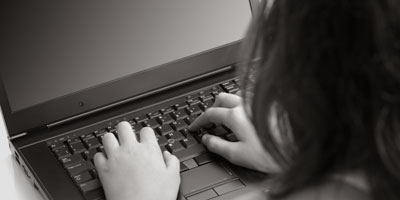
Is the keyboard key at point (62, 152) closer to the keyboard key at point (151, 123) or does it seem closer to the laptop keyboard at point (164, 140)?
the laptop keyboard at point (164, 140)

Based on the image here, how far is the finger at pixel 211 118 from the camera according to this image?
95cm

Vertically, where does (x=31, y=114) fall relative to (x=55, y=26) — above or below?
below

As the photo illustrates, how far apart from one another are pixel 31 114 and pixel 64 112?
0.15 ft

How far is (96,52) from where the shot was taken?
3.28 feet

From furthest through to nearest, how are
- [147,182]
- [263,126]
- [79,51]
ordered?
[79,51] → [147,182] → [263,126]

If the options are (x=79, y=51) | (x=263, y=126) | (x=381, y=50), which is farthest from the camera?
(x=79, y=51)

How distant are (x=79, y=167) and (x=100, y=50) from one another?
0.59 ft

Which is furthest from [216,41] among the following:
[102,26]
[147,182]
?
[147,182]

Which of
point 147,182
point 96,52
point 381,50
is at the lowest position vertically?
point 147,182

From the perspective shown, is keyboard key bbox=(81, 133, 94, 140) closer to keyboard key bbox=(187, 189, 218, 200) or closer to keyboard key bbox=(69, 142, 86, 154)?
keyboard key bbox=(69, 142, 86, 154)

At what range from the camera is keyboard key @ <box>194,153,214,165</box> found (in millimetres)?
915

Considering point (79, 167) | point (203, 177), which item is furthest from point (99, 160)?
point (203, 177)

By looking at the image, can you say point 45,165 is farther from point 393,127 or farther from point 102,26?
point 393,127

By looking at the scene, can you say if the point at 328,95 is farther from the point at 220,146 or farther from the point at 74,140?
the point at 74,140
